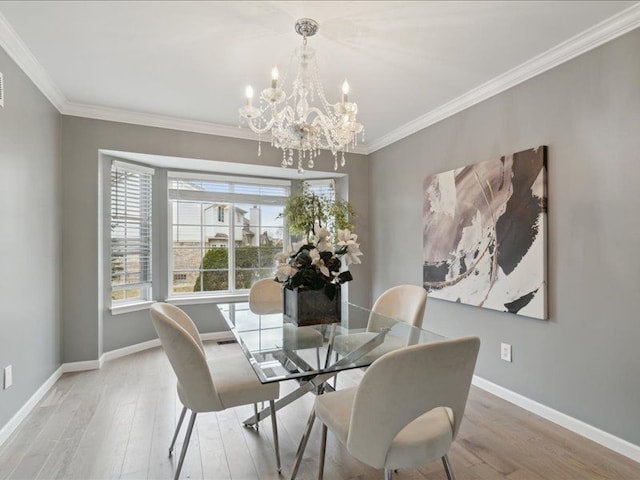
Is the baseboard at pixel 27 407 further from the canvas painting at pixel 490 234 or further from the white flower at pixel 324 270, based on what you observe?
the canvas painting at pixel 490 234

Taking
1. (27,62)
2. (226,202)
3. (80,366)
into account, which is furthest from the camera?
(226,202)

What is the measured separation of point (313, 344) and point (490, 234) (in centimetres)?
175

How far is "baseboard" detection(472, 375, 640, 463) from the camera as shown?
1981 millimetres

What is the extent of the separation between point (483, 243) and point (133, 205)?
3.63 m

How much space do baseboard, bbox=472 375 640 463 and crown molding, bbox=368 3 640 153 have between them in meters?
2.35

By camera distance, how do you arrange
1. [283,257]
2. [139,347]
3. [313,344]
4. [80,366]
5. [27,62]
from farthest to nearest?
[139,347] → [80,366] → [27,62] → [283,257] → [313,344]

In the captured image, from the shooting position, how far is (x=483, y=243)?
281cm

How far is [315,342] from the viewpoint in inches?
74.7

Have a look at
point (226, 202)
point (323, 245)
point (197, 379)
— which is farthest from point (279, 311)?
point (226, 202)

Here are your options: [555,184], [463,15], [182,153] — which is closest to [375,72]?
[463,15]

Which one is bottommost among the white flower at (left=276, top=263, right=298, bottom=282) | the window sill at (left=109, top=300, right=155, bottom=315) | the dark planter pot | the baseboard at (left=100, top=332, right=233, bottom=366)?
the baseboard at (left=100, top=332, right=233, bottom=366)

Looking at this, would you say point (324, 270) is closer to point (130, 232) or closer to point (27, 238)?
point (27, 238)

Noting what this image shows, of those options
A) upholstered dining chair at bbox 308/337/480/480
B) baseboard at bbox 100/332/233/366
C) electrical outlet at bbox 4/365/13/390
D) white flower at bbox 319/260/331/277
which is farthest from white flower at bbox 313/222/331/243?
baseboard at bbox 100/332/233/366

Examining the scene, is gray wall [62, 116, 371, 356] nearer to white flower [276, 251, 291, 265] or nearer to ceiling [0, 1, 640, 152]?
ceiling [0, 1, 640, 152]
